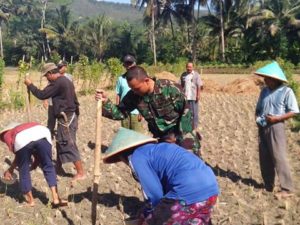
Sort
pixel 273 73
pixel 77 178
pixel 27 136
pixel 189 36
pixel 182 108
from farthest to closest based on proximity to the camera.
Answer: pixel 189 36 < pixel 77 178 < pixel 273 73 < pixel 27 136 < pixel 182 108

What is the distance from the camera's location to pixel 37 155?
4836 mm

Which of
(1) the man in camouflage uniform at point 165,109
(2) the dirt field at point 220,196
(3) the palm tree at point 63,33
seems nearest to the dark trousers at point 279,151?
(2) the dirt field at point 220,196

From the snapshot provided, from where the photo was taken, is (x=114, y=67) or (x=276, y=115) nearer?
(x=276, y=115)

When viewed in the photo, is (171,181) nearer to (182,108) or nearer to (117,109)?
(182,108)

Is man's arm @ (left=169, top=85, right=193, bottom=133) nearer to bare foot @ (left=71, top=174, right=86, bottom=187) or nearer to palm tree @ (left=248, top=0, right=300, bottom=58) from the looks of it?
bare foot @ (left=71, top=174, right=86, bottom=187)

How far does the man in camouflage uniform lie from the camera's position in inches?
150

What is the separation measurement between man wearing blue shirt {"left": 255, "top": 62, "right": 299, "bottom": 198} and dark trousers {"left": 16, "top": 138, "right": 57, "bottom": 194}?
2327 millimetres

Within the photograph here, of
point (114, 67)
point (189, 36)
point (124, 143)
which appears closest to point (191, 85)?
point (124, 143)

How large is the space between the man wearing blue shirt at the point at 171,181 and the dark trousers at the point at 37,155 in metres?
2.03

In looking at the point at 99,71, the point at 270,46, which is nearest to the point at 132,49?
the point at 270,46

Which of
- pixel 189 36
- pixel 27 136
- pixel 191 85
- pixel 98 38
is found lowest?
pixel 27 136

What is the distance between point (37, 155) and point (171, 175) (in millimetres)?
2461

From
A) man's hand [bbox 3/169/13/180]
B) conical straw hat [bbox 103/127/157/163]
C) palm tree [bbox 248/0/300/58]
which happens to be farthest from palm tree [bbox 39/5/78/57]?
conical straw hat [bbox 103/127/157/163]

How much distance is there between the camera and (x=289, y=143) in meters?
8.23
